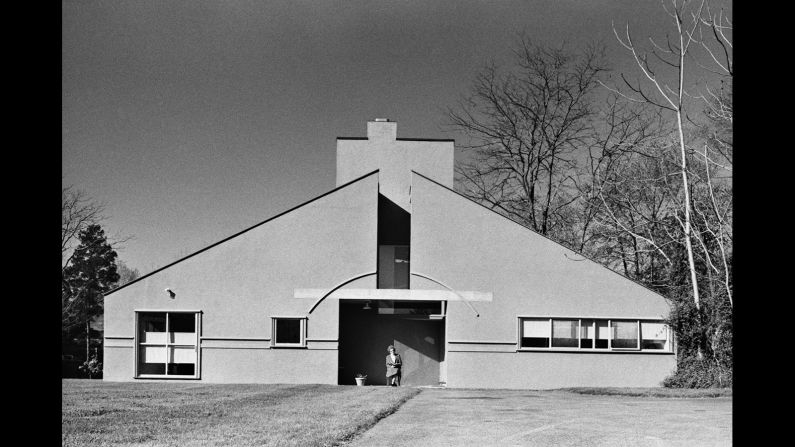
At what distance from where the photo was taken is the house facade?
2800cm

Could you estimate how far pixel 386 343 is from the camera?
98.5ft

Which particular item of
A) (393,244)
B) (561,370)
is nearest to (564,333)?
(561,370)

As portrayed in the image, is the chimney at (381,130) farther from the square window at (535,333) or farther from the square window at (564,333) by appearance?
the square window at (564,333)

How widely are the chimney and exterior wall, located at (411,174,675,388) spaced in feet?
20.8

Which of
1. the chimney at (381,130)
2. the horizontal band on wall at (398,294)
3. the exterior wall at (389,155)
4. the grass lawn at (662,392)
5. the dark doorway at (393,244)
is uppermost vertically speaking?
the chimney at (381,130)

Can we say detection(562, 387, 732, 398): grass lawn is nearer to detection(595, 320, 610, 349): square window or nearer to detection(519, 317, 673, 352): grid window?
detection(519, 317, 673, 352): grid window

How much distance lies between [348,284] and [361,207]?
271 centimetres

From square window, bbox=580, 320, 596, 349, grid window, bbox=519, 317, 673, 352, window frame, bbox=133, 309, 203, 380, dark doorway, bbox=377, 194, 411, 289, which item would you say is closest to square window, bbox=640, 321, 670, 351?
grid window, bbox=519, 317, 673, 352

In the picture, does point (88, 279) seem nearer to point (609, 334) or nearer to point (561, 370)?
point (561, 370)

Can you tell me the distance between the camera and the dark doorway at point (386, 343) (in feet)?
97.9

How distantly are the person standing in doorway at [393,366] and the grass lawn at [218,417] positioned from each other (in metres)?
7.02

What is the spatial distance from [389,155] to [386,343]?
8521 millimetres

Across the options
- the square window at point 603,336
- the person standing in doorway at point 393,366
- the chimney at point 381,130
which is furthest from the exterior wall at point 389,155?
the square window at point 603,336
